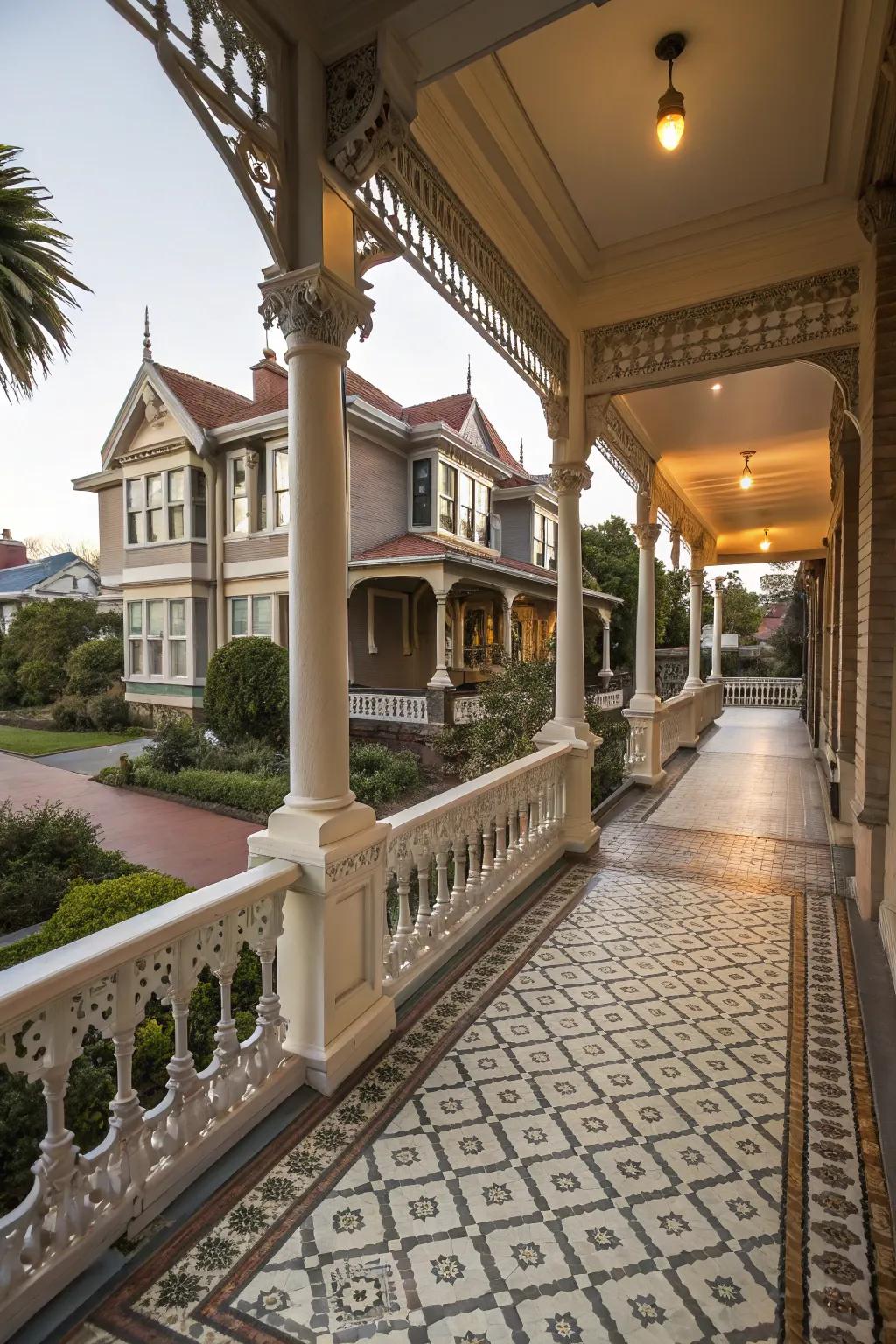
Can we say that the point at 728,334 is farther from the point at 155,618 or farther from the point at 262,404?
the point at 155,618

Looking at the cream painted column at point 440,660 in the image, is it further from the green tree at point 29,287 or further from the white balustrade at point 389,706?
the green tree at point 29,287

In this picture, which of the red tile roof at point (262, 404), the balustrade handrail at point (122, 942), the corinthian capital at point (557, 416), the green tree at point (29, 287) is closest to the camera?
the balustrade handrail at point (122, 942)

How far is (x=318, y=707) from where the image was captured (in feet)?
7.92

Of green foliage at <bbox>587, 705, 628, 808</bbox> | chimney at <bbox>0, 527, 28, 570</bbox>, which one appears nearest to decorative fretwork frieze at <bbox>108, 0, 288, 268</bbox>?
green foliage at <bbox>587, 705, 628, 808</bbox>

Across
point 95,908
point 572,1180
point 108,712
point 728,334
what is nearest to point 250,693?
point 108,712

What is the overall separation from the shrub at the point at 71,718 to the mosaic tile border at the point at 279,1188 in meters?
12.2

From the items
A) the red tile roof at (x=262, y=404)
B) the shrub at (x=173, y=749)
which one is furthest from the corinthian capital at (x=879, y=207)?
the red tile roof at (x=262, y=404)

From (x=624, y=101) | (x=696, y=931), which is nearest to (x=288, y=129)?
(x=624, y=101)

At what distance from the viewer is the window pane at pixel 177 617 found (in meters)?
13.2

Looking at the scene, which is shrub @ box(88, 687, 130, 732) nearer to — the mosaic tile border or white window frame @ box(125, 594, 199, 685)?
white window frame @ box(125, 594, 199, 685)

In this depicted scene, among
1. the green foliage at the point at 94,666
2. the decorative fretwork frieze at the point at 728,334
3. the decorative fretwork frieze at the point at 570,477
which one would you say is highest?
the decorative fretwork frieze at the point at 728,334

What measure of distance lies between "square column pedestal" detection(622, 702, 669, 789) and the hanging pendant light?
5954 millimetres

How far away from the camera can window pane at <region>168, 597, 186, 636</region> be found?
1323cm

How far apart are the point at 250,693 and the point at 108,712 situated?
5116 mm
